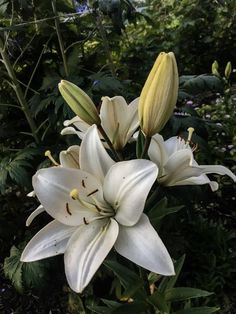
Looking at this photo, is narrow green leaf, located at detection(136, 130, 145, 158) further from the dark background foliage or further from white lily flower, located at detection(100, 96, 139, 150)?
the dark background foliage

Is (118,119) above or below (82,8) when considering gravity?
above

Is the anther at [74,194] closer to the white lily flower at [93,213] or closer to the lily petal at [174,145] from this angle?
the white lily flower at [93,213]

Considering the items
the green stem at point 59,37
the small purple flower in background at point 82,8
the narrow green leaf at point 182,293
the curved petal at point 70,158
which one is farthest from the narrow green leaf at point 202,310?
the small purple flower in background at point 82,8

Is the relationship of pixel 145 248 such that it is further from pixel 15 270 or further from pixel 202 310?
pixel 15 270

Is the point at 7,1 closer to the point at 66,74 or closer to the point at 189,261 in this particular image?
the point at 66,74

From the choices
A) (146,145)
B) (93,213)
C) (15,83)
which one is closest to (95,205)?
(93,213)
